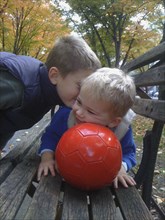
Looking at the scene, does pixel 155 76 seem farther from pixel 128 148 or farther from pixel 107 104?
pixel 107 104

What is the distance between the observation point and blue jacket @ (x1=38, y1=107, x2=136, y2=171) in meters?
2.19

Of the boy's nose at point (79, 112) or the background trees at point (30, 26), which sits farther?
the background trees at point (30, 26)

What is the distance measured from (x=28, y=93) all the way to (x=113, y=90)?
78 centimetres

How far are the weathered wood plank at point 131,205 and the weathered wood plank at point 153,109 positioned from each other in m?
0.53

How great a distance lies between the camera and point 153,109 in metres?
2.36

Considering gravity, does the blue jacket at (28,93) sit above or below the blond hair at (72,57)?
below

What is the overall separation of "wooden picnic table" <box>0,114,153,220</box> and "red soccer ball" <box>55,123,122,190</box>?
0.28 ft

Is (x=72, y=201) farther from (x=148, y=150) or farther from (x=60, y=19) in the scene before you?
(x=60, y=19)

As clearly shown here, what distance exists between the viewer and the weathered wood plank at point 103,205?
1.51m

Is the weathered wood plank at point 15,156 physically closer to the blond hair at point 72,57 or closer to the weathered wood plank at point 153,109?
the blond hair at point 72,57

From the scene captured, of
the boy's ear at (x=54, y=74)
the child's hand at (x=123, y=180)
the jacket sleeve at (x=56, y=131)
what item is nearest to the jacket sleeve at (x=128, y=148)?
the child's hand at (x=123, y=180)

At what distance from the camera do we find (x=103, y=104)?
6.13ft

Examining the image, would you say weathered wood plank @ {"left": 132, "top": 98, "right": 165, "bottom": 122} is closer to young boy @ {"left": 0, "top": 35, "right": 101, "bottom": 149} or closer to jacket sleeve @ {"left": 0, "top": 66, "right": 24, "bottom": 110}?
young boy @ {"left": 0, "top": 35, "right": 101, "bottom": 149}

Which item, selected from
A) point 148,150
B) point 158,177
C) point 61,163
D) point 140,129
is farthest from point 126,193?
point 140,129
